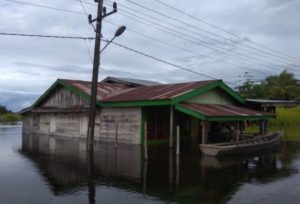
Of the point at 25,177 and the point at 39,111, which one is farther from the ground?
the point at 39,111

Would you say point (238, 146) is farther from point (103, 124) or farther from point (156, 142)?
point (103, 124)

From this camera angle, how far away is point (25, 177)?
14.3 metres

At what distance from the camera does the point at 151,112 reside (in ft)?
88.5

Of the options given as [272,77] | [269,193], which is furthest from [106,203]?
[272,77]

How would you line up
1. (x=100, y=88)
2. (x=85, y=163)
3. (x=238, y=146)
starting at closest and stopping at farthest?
(x=85, y=163), (x=238, y=146), (x=100, y=88)

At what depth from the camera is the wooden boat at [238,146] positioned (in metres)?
19.9

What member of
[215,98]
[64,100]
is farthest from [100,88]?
[215,98]

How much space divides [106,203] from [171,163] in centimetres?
756

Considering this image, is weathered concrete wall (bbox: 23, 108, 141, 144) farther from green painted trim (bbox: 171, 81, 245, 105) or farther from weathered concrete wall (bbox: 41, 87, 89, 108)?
green painted trim (bbox: 171, 81, 245, 105)

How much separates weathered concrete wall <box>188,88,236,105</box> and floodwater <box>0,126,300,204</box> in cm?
575

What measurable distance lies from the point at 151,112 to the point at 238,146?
7.72 m

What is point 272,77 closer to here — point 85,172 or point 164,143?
point 164,143

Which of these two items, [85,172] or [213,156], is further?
[213,156]

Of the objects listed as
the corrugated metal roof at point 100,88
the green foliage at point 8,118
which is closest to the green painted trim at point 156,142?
the corrugated metal roof at point 100,88
